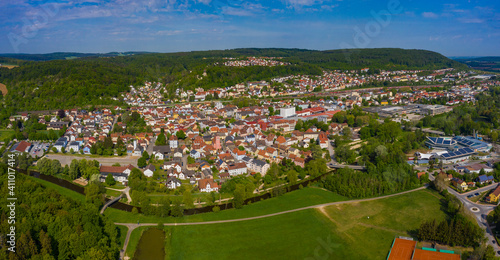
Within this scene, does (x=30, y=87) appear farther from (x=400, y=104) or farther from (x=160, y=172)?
(x=400, y=104)

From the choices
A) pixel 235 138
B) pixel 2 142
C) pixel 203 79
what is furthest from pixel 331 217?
pixel 203 79

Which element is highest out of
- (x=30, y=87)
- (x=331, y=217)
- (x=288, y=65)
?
(x=288, y=65)

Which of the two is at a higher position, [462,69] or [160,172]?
[462,69]

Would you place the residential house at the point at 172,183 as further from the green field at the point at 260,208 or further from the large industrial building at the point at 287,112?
the large industrial building at the point at 287,112

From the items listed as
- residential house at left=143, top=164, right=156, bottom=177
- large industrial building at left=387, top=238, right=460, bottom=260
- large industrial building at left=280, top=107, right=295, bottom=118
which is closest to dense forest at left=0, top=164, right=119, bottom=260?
residential house at left=143, top=164, right=156, bottom=177

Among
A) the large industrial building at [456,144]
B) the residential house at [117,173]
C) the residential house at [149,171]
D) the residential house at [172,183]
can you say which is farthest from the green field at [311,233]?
the large industrial building at [456,144]

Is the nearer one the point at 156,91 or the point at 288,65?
the point at 156,91

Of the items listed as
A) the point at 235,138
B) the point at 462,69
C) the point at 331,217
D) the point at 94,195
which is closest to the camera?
the point at 331,217
